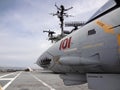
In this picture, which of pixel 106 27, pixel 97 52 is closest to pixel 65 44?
pixel 97 52

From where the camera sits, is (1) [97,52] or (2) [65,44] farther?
(2) [65,44]

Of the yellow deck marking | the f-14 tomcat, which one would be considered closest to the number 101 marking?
the f-14 tomcat

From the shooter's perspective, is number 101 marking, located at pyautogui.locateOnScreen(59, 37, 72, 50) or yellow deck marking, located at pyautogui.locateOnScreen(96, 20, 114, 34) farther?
number 101 marking, located at pyautogui.locateOnScreen(59, 37, 72, 50)

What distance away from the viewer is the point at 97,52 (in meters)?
5.09

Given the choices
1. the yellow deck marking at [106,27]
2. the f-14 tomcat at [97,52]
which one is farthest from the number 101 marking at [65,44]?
the yellow deck marking at [106,27]

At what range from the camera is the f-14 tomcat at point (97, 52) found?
15.8ft

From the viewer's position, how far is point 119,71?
4.88m

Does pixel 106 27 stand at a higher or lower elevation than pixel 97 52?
higher

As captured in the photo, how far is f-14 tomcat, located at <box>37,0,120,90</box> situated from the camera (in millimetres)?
4805

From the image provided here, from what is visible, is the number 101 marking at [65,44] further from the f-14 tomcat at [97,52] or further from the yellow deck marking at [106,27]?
the yellow deck marking at [106,27]

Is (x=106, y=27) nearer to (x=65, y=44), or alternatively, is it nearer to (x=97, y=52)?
(x=97, y=52)

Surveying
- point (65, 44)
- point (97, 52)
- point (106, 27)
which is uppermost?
point (106, 27)

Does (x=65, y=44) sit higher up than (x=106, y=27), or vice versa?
(x=106, y=27)

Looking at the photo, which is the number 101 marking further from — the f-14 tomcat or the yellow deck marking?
the yellow deck marking
